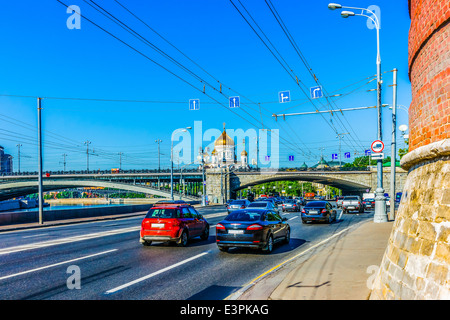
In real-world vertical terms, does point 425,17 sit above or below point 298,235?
above

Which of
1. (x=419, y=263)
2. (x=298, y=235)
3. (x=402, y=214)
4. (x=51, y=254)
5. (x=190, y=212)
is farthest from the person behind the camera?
(x=298, y=235)

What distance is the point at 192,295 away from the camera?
283 inches

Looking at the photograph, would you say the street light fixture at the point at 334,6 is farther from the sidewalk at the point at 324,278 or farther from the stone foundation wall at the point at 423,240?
the stone foundation wall at the point at 423,240

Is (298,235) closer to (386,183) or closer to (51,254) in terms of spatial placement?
(51,254)

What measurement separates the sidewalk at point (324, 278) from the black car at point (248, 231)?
4.72ft

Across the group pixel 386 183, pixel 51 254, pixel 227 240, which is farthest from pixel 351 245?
pixel 386 183

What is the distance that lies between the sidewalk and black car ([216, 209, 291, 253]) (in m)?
1.44

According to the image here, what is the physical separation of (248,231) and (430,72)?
23.3ft

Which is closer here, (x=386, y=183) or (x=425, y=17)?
(x=425, y=17)

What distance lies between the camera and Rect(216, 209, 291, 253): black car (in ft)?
39.8

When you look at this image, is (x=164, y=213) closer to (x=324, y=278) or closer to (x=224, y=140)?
(x=324, y=278)

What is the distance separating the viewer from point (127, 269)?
9.70 metres

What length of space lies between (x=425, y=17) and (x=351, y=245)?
26.3ft

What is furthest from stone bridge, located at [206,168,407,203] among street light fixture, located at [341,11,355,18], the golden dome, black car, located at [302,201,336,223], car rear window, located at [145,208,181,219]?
car rear window, located at [145,208,181,219]
